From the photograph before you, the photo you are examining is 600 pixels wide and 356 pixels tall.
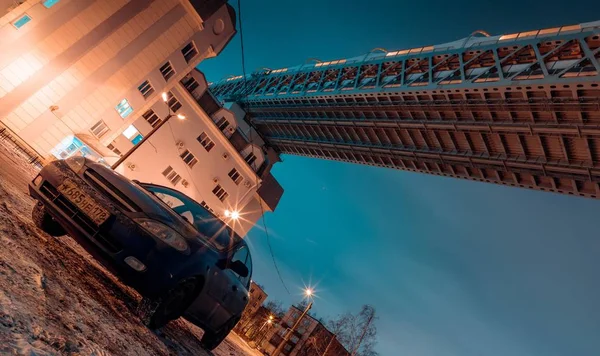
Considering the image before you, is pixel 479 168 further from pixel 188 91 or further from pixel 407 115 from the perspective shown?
pixel 188 91

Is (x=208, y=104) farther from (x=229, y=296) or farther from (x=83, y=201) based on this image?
(x=83, y=201)

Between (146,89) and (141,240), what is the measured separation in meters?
26.2

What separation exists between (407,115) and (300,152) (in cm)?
2847

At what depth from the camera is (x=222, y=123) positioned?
35.5m

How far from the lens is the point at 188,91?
33062mm

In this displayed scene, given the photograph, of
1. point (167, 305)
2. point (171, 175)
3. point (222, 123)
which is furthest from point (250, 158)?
point (167, 305)

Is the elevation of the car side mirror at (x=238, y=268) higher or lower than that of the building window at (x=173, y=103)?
lower

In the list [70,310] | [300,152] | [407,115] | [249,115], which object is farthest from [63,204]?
[249,115]

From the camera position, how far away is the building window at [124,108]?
26.2m

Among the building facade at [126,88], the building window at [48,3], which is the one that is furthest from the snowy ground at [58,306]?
the building window at [48,3]

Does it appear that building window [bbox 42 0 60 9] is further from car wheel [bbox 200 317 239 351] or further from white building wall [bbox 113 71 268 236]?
car wheel [bbox 200 317 239 351]

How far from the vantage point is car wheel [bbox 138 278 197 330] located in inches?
185

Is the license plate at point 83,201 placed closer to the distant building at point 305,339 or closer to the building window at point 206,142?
the building window at point 206,142

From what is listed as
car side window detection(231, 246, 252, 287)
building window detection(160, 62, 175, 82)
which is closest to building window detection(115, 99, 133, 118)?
building window detection(160, 62, 175, 82)
